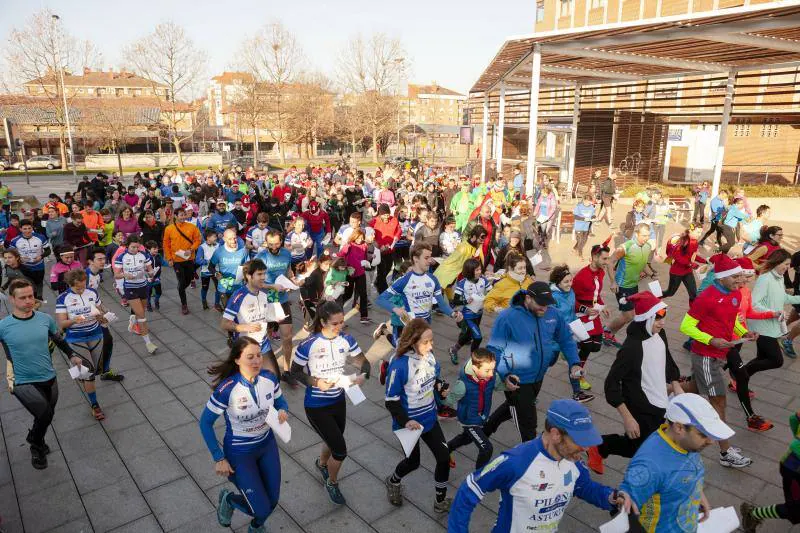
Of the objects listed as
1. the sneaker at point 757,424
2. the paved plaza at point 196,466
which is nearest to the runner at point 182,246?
the paved plaza at point 196,466

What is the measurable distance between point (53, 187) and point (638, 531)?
137ft

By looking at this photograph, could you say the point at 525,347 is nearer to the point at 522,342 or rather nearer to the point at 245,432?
the point at 522,342

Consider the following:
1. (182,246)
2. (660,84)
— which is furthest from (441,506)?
(660,84)

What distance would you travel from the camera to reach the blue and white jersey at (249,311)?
19.2ft

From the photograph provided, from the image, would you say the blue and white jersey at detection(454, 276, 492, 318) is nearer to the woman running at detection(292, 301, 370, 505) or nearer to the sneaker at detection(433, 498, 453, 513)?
the woman running at detection(292, 301, 370, 505)

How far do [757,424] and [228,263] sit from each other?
24.7ft

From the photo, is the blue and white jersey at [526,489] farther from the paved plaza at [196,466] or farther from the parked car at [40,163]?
the parked car at [40,163]

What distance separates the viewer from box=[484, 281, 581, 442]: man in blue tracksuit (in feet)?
16.1

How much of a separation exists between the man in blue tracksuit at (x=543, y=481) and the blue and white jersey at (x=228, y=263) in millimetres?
6320

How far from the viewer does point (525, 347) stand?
492 cm

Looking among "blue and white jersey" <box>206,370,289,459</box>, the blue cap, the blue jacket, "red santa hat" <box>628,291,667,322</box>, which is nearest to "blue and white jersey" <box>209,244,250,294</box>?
"blue and white jersey" <box>206,370,289,459</box>

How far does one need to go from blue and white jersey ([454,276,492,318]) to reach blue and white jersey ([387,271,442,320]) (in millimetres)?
642

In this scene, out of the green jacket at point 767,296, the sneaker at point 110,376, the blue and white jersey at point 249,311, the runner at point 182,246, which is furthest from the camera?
the runner at point 182,246

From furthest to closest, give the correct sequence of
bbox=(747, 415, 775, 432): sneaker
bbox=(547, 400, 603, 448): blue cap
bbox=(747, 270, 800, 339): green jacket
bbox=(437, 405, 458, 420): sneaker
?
bbox=(437, 405, 458, 420): sneaker → bbox=(747, 270, 800, 339): green jacket → bbox=(747, 415, 775, 432): sneaker → bbox=(547, 400, 603, 448): blue cap
